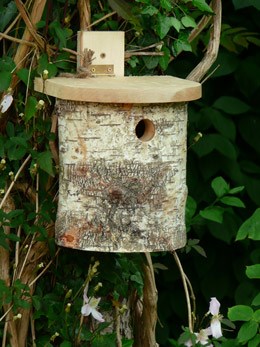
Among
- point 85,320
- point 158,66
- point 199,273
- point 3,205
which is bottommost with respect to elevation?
point 199,273

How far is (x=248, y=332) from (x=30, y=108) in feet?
2.86

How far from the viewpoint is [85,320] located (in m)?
3.15

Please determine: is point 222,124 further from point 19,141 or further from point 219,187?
point 19,141

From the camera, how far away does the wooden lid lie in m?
2.59

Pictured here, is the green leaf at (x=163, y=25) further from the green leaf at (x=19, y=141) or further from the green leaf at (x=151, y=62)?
the green leaf at (x=19, y=141)

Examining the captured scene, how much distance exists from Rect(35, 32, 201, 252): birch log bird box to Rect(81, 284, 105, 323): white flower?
0.27 meters

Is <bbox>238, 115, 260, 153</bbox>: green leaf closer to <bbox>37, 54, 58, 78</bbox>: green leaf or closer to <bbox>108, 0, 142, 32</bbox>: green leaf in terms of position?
<bbox>108, 0, 142, 32</bbox>: green leaf

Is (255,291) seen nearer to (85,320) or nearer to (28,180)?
(85,320)

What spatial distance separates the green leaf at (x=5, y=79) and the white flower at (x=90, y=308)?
0.54 meters

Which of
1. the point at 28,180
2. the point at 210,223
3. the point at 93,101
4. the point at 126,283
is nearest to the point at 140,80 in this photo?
the point at 93,101

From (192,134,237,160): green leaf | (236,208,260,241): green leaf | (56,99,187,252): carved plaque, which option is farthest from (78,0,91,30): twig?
(192,134,237,160): green leaf

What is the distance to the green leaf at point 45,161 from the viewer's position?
2738 millimetres

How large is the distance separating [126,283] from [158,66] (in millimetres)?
586

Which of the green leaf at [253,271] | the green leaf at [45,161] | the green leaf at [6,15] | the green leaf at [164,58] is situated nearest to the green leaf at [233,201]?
the green leaf at [253,271]
